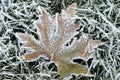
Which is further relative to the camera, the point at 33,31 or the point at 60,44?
the point at 33,31

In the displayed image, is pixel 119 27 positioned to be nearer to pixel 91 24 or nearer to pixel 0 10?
pixel 91 24

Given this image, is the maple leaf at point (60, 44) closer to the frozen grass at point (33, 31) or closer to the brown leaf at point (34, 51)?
the brown leaf at point (34, 51)

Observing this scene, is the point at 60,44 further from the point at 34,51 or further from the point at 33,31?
the point at 33,31

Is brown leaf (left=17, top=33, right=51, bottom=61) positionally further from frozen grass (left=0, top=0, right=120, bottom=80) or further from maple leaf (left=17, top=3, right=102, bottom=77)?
frozen grass (left=0, top=0, right=120, bottom=80)

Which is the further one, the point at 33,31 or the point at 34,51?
the point at 33,31

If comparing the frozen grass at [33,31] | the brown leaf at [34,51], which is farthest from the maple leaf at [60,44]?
the frozen grass at [33,31]

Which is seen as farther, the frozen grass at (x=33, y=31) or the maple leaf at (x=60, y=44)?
the frozen grass at (x=33, y=31)

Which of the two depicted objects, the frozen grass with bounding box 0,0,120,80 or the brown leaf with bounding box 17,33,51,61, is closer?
the brown leaf with bounding box 17,33,51,61

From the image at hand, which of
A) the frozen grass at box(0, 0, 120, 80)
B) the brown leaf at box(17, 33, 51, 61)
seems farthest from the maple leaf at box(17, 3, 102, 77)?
the frozen grass at box(0, 0, 120, 80)

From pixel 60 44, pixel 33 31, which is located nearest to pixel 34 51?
pixel 60 44

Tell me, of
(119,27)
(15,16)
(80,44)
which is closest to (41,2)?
(15,16)
